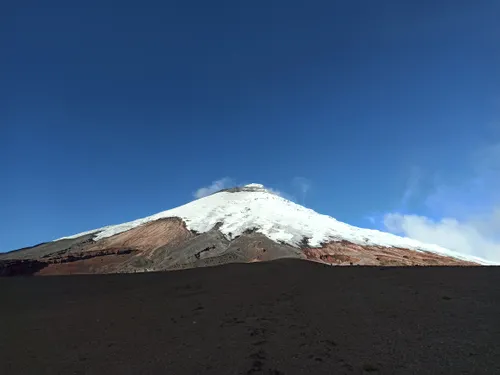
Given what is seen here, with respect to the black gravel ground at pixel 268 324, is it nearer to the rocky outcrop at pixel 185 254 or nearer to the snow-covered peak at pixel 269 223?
the rocky outcrop at pixel 185 254

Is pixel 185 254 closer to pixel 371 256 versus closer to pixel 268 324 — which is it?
pixel 371 256

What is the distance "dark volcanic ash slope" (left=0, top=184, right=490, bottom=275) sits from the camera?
36.1 m

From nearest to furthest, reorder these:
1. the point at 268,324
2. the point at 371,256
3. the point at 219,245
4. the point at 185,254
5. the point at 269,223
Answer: the point at 268,324 < the point at 185,254 < the point at 371,256 < the point at 219,245 < the point at 269,223

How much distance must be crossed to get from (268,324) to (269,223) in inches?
1464

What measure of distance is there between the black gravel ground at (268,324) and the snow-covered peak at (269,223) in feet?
92.8

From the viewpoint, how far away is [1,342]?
9.66m

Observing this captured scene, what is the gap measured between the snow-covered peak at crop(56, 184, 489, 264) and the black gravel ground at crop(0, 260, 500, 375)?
2827cm

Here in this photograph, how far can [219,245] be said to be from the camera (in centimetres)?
3925

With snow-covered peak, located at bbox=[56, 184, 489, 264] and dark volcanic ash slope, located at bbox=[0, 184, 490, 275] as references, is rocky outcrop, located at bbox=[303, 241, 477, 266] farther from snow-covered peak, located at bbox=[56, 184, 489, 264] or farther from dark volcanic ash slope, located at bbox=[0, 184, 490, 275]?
snow-covered peak, located at bbox=[56, 184, 489, 264]

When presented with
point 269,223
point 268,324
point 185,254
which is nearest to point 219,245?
point 185,254

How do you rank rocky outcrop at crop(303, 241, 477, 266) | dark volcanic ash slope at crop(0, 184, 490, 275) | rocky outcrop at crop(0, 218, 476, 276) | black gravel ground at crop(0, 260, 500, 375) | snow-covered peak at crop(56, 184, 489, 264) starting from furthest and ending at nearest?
snow-covered peak at crop(56, 184, 489, 264)
rocky outcrop at crop(303, 241, 477, 266)
dark volcanic ash slope at crop(0, 184, 490, 275)
rocky outcrop at crop(0, 218, 476, 276)
black gravel ground at crop(0, 260, 500, 375)

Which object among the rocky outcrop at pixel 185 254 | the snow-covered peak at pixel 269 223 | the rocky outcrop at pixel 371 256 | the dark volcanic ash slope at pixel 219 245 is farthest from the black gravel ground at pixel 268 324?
the snow-covered peak at pixel 269 223

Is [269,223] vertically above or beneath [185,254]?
above

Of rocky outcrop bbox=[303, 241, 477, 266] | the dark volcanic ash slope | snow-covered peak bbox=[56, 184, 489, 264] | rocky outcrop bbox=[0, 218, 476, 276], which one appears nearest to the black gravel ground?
rocky outcrop bbox=[0, 218, 476, 276]
